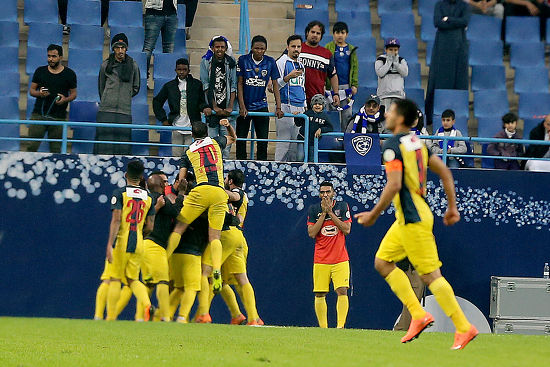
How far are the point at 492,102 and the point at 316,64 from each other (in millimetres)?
4147

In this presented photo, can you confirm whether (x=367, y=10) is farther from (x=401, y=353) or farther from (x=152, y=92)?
(x=401, y=353)

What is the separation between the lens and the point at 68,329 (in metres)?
10.8

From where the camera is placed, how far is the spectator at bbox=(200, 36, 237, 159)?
1548cm

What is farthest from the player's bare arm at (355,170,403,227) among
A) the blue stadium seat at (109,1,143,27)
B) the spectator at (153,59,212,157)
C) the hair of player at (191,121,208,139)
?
the blue stadium seat at (109,1,143,27)

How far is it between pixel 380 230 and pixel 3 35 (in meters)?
7.51

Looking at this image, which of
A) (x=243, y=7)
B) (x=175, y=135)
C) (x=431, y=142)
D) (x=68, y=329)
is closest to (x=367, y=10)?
(x=243, y=7)

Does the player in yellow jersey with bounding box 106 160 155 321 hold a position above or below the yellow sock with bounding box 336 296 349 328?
above

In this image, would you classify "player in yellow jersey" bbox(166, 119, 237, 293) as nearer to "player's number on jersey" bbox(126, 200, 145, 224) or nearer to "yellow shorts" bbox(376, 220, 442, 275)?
"player's number on jersey" bbox(126, 200, 145, 224)

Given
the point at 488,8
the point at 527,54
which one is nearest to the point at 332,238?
the point at 527,54

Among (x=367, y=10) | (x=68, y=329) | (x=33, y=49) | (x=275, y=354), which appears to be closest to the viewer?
(x=275, y=354)

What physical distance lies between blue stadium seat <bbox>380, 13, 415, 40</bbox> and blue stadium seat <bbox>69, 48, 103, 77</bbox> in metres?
5.53

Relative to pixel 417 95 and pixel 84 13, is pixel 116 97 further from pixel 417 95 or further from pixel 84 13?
pixel 417 95

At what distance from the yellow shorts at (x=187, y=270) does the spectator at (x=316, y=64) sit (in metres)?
4.18

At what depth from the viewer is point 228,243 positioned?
45.6 ft
